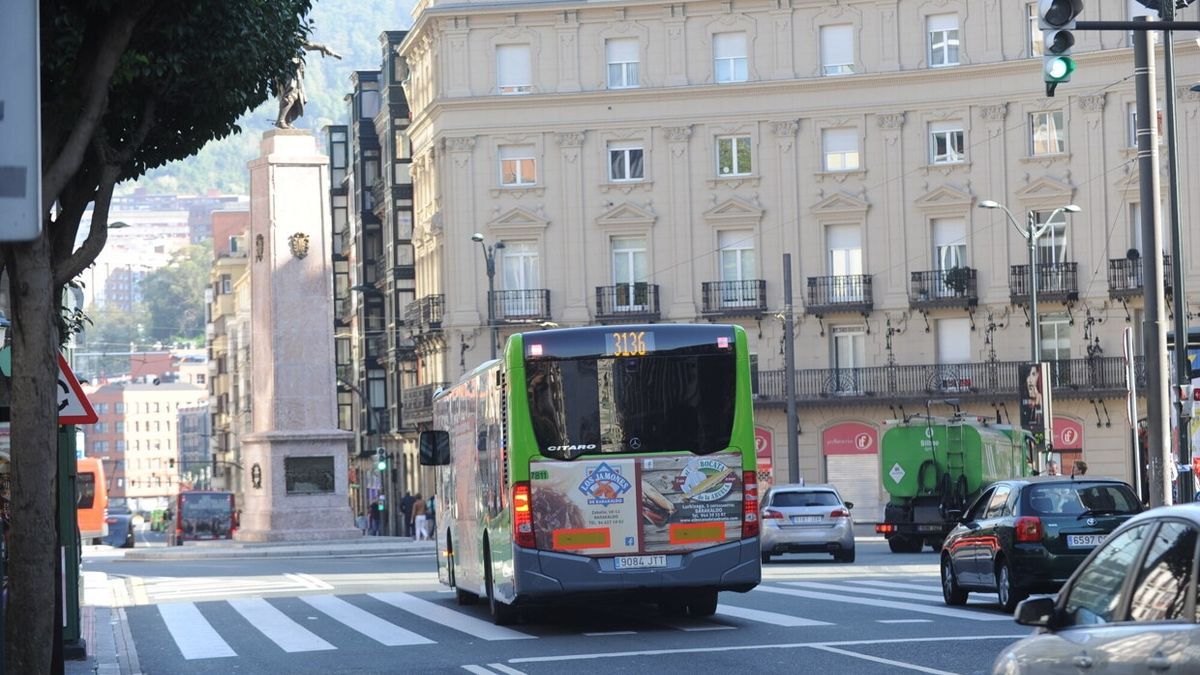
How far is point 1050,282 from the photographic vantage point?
6281 cm

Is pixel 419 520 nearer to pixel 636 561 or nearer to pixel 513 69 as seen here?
pixel 513 69

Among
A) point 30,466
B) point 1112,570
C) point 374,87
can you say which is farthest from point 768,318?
point 1112,570

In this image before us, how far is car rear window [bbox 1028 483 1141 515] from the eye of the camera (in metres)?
21.9

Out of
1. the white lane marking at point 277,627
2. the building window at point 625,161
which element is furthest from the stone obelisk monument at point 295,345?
the building window at point 625,161

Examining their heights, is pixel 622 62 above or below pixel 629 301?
above

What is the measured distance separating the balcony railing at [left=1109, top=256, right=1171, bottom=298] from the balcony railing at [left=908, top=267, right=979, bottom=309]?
411 cm

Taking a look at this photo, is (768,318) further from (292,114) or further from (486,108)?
(292,114)

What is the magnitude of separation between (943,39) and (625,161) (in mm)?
10718

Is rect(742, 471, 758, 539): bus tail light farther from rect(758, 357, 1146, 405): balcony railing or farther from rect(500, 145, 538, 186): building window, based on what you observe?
rect(500, 145, 538, 186): building window

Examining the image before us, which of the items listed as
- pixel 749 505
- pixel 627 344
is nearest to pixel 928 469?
pixel 749 505

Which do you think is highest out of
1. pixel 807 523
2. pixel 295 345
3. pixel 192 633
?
pixel 295 345

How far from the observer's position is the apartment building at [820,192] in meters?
63.0

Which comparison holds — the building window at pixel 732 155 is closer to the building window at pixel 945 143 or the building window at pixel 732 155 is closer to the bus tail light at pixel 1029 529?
the building window at pixel 945 143

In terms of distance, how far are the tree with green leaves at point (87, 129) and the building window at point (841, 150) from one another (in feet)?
157
